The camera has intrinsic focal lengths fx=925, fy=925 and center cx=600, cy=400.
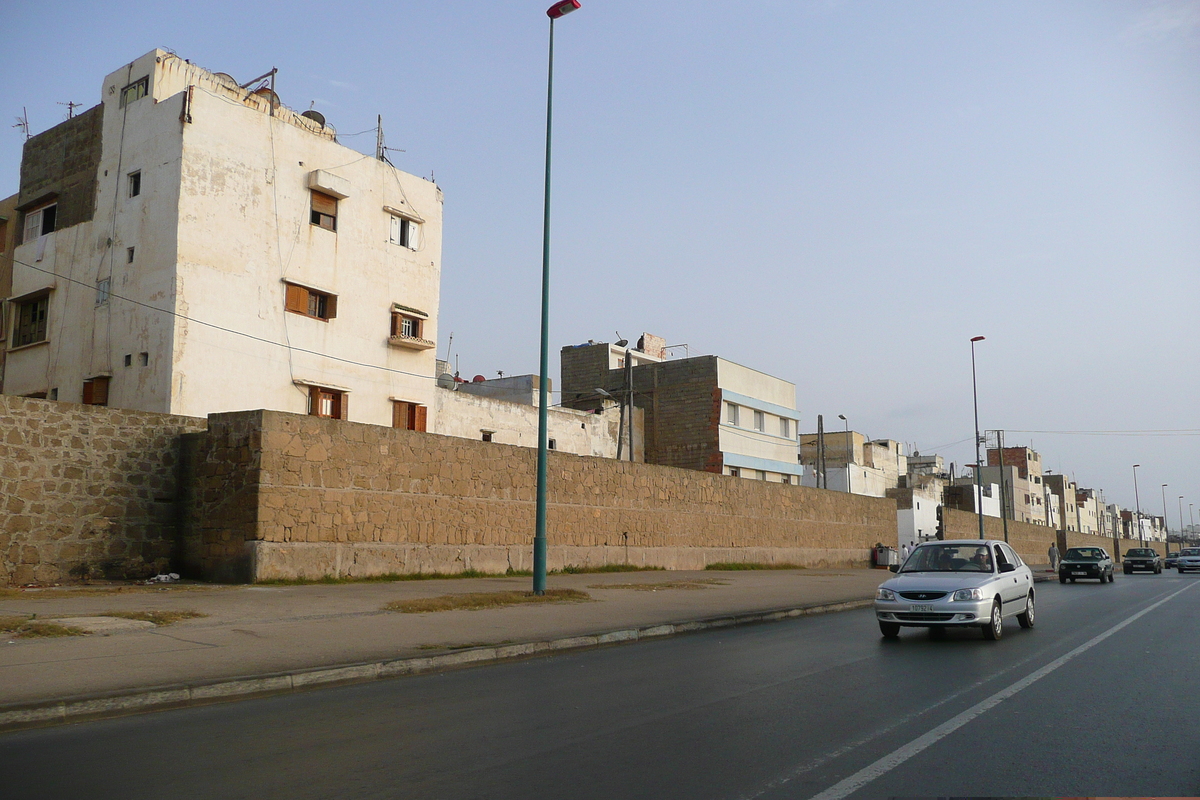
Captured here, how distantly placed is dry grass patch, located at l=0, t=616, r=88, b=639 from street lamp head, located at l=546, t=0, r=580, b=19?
13.1 metres

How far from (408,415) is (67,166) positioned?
14645mm

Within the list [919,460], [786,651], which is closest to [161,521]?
[786,651]

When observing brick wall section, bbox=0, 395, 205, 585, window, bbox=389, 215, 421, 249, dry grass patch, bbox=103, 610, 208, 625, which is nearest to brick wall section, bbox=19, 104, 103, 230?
window, bbox=389, 215, 421, 249

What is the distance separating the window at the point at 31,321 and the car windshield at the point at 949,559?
29.7 meters

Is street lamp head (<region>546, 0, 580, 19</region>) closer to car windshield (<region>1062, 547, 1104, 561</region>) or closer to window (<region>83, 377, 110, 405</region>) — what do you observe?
window (<region>83, 377, 110, 405</region>)

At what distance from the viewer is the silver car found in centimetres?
1248

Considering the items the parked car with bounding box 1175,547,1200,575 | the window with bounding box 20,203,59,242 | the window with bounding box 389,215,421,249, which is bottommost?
the parked car with bounding box 1175,547,1200,575

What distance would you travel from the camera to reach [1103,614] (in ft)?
59.5

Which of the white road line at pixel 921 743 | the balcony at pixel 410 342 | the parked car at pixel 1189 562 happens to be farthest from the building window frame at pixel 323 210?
the parked car at pixel 1189 562

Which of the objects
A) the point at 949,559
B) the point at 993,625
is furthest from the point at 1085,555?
the point at 993,625

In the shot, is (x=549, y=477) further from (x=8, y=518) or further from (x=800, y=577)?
(x=8, y=518)

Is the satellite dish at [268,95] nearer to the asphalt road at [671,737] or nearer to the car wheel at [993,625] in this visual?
the asphalt road at [671,737]

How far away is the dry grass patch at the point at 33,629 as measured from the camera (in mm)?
9891

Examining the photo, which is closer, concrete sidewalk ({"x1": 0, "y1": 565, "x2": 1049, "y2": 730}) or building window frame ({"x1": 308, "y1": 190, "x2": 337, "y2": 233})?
concrete sidewalk ({"x1": 0, "y1": 565, "x2": 1049, "y2": 730})
